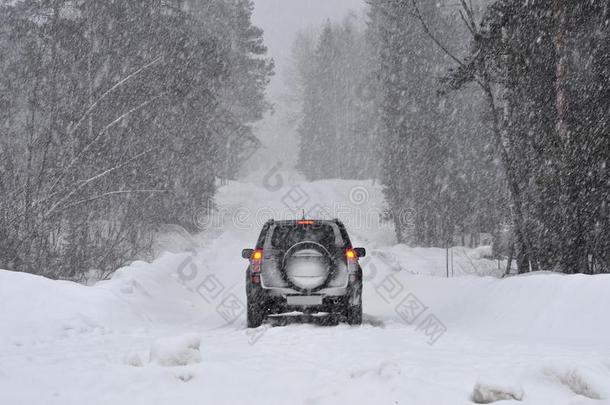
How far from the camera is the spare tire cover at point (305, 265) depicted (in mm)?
9586

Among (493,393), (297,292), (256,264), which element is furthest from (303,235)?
(493,393)

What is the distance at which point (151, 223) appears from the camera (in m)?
25.0

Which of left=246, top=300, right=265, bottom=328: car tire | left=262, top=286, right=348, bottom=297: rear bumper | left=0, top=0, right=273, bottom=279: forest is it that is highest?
left=0, top=0, right=273, bottom=279: forest

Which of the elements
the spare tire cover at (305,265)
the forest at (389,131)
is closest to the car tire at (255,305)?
the spare tire cover at (305,265)

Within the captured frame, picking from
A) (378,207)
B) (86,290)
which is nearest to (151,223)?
(86,290)

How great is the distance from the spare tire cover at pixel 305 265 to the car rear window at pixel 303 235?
0.58 m

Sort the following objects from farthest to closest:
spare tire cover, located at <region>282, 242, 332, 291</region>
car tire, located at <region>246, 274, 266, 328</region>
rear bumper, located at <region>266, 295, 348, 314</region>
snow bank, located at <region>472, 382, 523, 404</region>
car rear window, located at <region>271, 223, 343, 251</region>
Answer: car rear window, located at <region>271, 223, 343, 251</region> < car tire, located at <region>246, 274, 266, 328</region> < rear bumper, located at <region>266, 295, 348, 314</region> < spare tire cover, located at <region>282, 242, 332, 291</region> < snow bank, located at <region>472, 382, 523, 404</region>

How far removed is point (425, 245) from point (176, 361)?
29500 mm

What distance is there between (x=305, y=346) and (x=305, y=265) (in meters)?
1.92

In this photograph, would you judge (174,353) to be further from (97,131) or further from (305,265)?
(97,131)

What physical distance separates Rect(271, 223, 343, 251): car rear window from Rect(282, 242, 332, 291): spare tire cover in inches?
22.7

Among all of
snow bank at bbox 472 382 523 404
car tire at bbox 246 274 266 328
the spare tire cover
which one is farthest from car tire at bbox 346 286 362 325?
snow bank at bbox 472 382 523 404

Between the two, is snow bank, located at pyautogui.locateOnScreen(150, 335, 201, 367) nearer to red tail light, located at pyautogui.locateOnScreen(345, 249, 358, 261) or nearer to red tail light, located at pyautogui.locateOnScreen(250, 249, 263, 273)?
red tail light, located at pyautogui.locateOnScreen(250, 249, 263, 273)

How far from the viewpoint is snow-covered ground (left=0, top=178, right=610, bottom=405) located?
5316 mm
